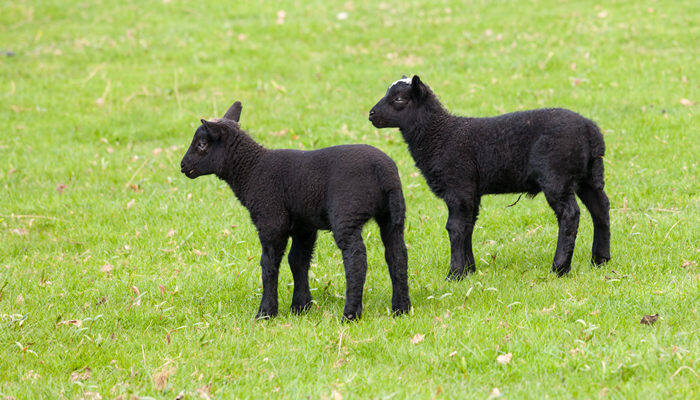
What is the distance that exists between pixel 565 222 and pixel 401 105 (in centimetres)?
242

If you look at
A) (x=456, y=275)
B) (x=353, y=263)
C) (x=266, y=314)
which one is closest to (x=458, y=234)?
(x=456, y=275)

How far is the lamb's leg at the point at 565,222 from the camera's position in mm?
7735

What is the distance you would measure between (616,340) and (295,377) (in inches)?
102

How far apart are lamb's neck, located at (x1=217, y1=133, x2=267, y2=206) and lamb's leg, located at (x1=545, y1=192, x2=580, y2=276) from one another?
3145 mm

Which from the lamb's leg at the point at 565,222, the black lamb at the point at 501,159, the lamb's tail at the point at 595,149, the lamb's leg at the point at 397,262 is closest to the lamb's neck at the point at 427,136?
the black lamb at the point at 501,159

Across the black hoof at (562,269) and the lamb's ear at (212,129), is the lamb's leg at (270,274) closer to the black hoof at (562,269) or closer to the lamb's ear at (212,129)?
the lamb's ear at (212,129)

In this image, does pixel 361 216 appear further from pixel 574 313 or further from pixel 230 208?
pixel 230 208

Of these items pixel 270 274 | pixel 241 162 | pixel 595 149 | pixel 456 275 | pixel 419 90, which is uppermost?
pixel 419 90

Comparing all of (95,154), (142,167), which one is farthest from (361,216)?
(95,154)

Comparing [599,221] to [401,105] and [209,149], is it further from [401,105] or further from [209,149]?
[209,149]

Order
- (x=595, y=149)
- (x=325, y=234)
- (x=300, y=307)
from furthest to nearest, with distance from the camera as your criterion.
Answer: (x=325, y=234), (x=595, y=149), (x=300, y=307)

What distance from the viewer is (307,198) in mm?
6988

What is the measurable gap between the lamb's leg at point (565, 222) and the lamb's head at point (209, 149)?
346cm

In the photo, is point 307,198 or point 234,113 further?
point 234,113
